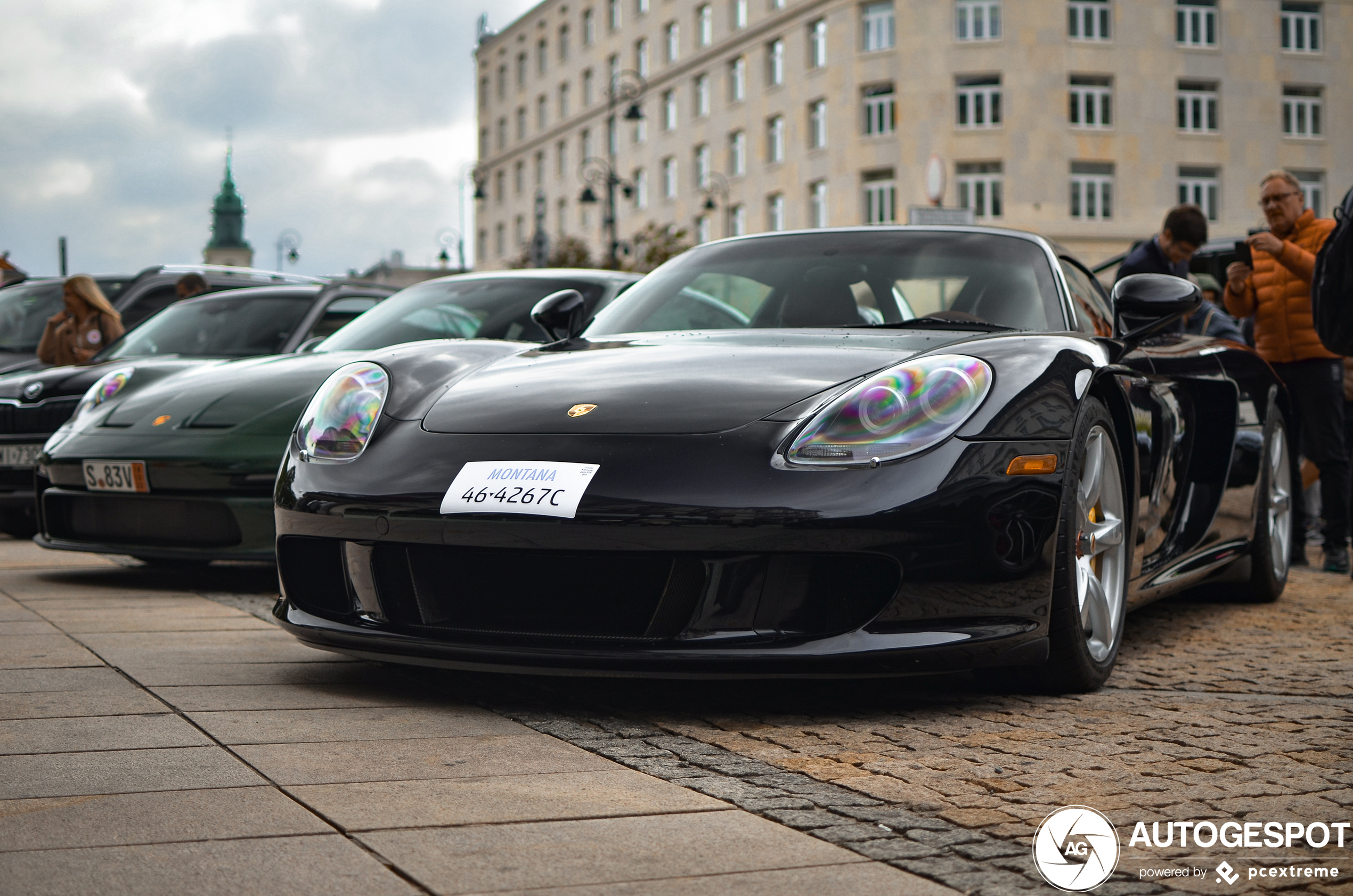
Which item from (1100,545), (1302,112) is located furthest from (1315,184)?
(1100,545)

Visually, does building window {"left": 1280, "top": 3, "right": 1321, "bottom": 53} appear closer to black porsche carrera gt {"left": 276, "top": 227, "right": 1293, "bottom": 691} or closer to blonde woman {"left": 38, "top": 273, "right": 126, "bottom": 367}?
blonde woman {"left": 38, "top": 273, "right": 126, "bottom": 367}

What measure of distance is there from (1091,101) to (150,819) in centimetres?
4467

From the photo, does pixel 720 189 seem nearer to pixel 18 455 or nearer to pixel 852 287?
pixel 18 455

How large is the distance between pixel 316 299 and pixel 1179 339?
4.60m

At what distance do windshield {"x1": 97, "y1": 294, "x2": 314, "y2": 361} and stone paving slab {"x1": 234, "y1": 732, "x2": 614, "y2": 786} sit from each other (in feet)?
16.6

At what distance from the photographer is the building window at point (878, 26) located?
148 ft

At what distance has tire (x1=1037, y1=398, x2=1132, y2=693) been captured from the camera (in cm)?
345

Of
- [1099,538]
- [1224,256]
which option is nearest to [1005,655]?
[1099,538]

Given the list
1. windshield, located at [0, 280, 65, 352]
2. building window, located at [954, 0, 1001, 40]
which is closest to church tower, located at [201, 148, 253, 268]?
building window, located at [954, 0, 1001, 40]

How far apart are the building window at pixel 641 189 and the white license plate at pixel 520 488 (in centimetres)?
5627

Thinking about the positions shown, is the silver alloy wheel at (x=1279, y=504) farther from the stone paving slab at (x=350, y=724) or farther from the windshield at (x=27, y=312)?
the windshield at (x=27, y=312)

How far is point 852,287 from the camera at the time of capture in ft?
14.8

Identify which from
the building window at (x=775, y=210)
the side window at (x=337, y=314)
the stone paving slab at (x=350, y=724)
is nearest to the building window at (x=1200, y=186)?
the building window at (x=775, y=210)

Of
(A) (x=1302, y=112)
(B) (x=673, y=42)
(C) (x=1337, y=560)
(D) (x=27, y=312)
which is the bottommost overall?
(C) (x=1337, y=560)
